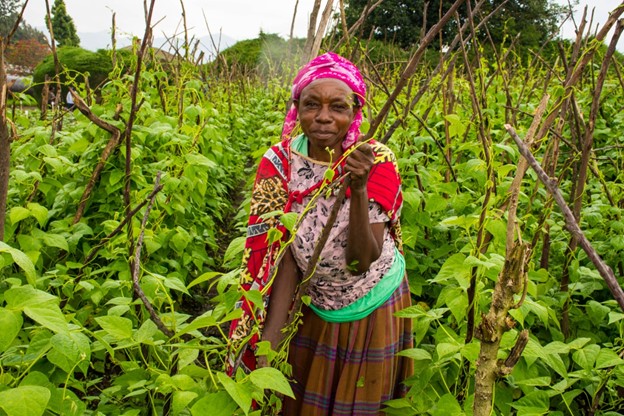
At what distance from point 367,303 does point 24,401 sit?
1244mm

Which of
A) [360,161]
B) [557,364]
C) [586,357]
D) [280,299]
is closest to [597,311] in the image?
[586,357]

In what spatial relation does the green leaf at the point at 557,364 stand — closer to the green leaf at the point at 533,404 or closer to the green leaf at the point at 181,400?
the green leaf at the point at 533,404

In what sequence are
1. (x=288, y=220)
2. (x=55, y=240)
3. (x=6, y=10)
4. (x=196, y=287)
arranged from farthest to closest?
1. (x=6, y=10)
2. (x=196, y=287)
3. (x=55, y=240)
4. (x=288, y=220)

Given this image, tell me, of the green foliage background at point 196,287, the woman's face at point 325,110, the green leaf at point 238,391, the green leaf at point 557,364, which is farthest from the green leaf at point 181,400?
the green leaf at point 557,364

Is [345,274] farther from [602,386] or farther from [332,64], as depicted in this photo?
[602,386]

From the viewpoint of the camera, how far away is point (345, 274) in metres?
2.04

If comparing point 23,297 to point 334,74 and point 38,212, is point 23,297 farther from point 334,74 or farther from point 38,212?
point 38,212

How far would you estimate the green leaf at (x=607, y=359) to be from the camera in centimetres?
170

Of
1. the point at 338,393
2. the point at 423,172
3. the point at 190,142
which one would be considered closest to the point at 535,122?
the point at 338,393

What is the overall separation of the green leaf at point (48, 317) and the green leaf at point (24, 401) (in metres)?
0.13

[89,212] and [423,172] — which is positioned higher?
[423,172]

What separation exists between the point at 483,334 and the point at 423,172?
2.25 meters

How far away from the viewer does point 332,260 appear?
6.58 feet

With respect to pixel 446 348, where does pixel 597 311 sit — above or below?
below
